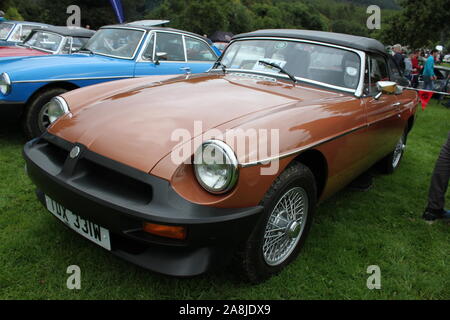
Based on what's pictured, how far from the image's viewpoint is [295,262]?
250cm

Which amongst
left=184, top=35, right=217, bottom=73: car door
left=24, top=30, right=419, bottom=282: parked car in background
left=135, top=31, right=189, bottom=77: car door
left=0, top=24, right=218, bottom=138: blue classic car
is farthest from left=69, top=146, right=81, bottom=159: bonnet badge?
left=184, top=35, right=217, bottom=73: car door

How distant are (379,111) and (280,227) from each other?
160cm

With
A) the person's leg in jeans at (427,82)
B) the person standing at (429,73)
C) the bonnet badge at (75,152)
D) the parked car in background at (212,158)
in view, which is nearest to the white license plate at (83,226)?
the parked car in background at (212,158)

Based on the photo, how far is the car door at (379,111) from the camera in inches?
119

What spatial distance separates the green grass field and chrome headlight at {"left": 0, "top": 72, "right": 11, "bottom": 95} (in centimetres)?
97

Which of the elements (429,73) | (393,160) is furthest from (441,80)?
(393,160)

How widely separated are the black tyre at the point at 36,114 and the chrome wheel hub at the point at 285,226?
134 inches

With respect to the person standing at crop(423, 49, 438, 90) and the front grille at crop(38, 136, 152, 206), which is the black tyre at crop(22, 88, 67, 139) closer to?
the front grille at crop(38, 136, 152, 206)

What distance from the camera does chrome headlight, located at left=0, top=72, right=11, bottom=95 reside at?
13.0ft

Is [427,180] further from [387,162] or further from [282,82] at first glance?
[282,82]

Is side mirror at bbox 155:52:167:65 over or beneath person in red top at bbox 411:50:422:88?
over

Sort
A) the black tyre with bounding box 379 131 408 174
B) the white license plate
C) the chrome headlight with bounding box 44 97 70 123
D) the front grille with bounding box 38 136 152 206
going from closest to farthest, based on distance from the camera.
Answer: the front grille with bounding box 38 136 152 206, the white license plate, the chrome headlight with bounding box 44 97 70 123, the black tyre with bounding box 379 131 408 174

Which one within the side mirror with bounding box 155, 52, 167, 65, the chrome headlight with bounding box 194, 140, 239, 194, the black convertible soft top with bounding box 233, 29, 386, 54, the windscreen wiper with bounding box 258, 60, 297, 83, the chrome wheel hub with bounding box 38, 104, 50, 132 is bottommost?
the chrome wheel hub with bounding box 38, 104, 50, 132

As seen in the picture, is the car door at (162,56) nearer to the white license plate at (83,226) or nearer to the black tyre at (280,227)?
the white license plate at (83,226)
